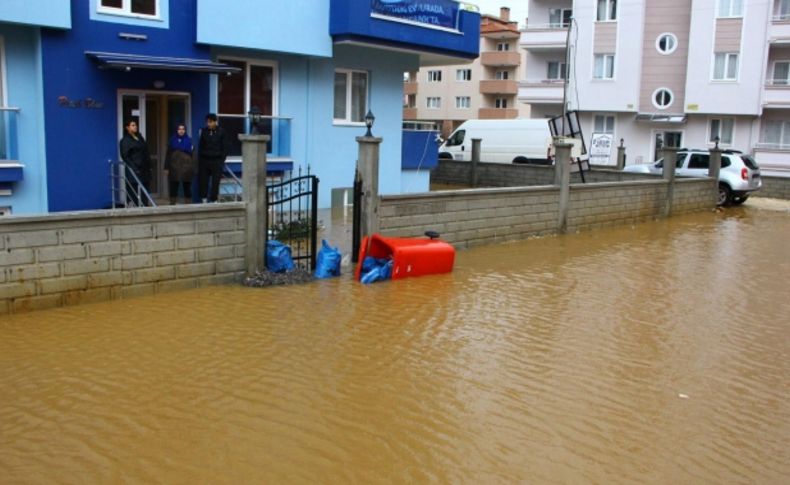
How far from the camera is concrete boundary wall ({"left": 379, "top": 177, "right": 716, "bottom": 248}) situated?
12.3 meters

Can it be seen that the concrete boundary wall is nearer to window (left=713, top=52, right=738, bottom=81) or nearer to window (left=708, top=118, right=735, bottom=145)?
window (left=708, top=118, right=735, bottom=145)

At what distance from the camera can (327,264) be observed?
35.1 ft

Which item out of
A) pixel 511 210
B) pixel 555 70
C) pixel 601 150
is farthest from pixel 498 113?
pixel 511 210

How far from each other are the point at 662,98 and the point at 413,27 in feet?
84.5

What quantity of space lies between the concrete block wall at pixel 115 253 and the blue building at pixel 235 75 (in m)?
5.08

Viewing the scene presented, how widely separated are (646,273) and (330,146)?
842 centimetres

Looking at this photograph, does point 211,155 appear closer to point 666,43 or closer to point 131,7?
point 131,7

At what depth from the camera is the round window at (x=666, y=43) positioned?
39656 millimetres

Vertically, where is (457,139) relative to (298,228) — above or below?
above

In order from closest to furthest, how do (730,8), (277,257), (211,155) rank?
(277,257)
(211,155)
(730,8)

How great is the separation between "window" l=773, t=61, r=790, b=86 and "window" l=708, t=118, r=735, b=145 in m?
2.67

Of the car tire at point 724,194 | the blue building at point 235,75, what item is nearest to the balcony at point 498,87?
the car tire at point 724,194

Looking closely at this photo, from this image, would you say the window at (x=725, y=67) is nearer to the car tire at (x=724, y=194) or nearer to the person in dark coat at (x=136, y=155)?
the car tire at (x=724, y=194)

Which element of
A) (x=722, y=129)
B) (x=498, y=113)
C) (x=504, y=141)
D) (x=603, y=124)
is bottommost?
(x=504, y=141)
